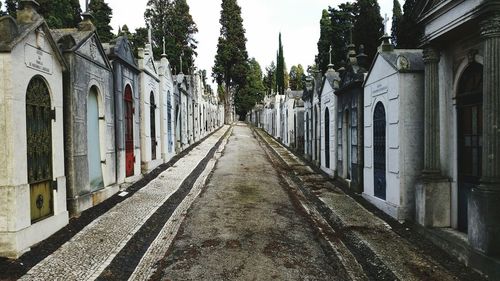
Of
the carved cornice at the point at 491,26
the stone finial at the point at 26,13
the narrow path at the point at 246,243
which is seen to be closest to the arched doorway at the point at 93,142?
the narrow path at the point at 246,243

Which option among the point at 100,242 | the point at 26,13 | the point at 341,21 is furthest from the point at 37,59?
the point at 341,21

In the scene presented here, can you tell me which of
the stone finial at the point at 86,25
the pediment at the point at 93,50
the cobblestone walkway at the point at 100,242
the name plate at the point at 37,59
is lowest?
the cobblestone walkway at the point at 100,242

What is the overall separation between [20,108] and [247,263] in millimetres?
4466

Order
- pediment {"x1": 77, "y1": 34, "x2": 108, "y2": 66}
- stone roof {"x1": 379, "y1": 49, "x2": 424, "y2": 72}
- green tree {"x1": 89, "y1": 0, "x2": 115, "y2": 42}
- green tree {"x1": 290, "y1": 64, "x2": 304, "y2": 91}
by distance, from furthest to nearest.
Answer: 1. green tree {"x1": 290, "y1": 64, "x2": 304, "y2": 91}
2. green tree {"x1": 89, "y1": 0, "x2": 115, "y2": 42}
3. pediment {"x1": 77, "y1": 34, "x2": 108, "y2": 66}
4. stone roof {"x1": 379, "y1": 49, "x2": 424, "y2": 72}

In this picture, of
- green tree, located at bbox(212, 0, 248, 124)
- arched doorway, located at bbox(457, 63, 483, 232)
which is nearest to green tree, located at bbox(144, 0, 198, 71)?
green tree, located at bbox(212, 0, 248, 124)

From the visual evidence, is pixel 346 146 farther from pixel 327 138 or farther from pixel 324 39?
pixel 324 39

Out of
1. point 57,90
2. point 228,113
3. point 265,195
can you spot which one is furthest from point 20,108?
point 228,113

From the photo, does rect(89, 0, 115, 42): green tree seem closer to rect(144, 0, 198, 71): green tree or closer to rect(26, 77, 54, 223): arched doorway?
rect(144, 0, 198, 71): green tree

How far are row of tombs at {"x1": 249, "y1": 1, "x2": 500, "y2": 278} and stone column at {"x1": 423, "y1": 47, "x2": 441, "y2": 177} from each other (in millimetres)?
18

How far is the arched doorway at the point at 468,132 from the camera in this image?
6609 millimetres

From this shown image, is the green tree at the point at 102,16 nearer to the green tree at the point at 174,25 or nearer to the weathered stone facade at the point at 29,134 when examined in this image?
the green tree at the point at 174,25

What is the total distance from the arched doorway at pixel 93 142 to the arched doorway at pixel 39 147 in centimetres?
196

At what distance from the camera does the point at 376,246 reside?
7.02 meters

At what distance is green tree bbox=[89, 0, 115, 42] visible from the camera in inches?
1528
